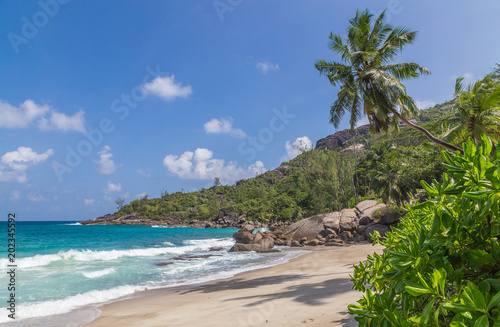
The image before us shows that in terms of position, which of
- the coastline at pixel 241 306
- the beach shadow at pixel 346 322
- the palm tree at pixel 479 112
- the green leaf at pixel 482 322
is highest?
the palm tree at pixel 479 112

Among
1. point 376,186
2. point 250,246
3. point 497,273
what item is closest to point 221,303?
point 497,273

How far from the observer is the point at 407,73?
43.6 ft

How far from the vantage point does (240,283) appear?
33.1 ft

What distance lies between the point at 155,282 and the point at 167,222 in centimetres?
9770

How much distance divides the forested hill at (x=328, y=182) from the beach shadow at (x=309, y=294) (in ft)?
34.3

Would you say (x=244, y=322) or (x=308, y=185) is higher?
(x=308, y=185)

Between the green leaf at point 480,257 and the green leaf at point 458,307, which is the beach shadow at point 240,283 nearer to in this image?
the green leaf at point 480,257

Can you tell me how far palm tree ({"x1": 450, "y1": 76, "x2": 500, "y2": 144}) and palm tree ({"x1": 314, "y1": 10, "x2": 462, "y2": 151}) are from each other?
6.42ft

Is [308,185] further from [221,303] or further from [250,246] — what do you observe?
[221,303]

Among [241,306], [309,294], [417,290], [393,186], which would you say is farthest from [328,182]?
[417,290]

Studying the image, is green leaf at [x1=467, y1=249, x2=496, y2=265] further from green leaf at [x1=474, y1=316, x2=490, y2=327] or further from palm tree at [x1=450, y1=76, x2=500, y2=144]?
palm tree at [x1=450, y1=76, x2=500, y2=144]

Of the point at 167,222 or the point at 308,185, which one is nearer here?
the point at 308,185

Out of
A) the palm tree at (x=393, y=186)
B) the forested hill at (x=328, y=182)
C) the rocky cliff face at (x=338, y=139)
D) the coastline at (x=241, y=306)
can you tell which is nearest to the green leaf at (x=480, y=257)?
the coastline at (x=241, y=306)

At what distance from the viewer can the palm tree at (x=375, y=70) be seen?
12731 millimetres
